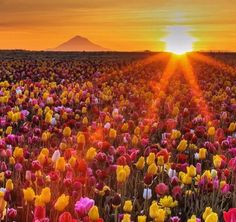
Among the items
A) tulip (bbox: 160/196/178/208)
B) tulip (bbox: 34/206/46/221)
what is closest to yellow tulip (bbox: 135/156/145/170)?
tulip (bbox: 160/196/178/208)

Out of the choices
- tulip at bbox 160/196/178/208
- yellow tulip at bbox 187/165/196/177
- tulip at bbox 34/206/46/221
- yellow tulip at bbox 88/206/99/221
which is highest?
yellow tulip at bbox 187/165/196/177

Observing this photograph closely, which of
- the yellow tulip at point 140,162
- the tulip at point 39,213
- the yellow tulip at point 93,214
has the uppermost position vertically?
the yellow tulip at point 140,162

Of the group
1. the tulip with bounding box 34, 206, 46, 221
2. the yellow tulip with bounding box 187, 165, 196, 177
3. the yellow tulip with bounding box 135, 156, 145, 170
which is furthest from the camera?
the yellow tulip with bounding box 135, 156, 145, 170

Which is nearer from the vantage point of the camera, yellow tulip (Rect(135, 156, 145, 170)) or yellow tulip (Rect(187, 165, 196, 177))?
yellow tulip (Rect(187, 165, 196, 177))

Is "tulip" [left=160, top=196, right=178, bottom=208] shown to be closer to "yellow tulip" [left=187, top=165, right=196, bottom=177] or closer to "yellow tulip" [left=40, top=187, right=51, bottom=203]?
"yellow tulip" [left=187, top=165, right=196, bottom=177]

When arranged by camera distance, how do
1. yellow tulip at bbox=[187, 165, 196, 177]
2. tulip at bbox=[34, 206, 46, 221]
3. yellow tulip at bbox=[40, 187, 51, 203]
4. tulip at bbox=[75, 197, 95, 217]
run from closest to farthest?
tulip at bbox=[34, 206, 46, 221]
tulip at bbox=[75, 197, 95, 217]
yellow tulip at bbox=[40, 187, 51, 203]
yellow tulip at bbox=[187, 165, 196, 177]

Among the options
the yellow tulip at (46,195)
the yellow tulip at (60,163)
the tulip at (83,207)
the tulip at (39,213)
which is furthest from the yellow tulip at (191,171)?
the tulip at (39,213)

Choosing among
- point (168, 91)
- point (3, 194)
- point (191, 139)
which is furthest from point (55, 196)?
point (168, 91)

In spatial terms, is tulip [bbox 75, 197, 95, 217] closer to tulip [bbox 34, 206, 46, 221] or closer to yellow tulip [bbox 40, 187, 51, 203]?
yellow tulip [bbox 40, 187, 51, 203]

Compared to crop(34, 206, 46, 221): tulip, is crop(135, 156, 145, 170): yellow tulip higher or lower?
higher

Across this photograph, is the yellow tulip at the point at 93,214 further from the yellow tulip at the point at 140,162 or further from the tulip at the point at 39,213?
the yellow tulip at the point at 140,162

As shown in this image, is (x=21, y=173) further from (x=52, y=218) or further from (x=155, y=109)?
(x=155, y=109)

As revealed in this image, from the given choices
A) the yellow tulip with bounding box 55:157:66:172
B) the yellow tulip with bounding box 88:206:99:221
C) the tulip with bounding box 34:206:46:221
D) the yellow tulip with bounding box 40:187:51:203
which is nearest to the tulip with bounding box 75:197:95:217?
the yellow tulip with bounding box 88:206:99:221

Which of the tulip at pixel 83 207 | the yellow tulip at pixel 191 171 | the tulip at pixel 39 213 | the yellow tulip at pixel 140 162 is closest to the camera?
the tulip at pixel 39 213
